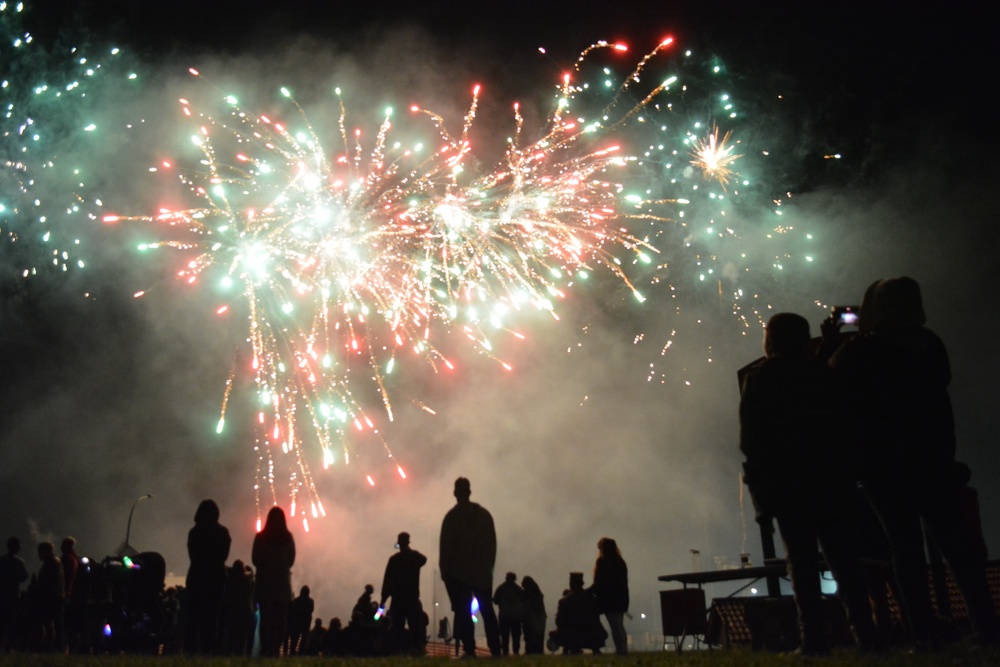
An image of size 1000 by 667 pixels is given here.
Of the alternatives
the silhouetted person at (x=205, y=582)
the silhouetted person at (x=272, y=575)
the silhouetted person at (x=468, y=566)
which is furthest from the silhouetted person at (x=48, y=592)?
the silhouetted person at (x=468, y=566)

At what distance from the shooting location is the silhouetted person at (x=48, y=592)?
9859 millimetres

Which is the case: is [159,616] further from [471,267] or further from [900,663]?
[900,663]

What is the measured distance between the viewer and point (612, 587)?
991cm

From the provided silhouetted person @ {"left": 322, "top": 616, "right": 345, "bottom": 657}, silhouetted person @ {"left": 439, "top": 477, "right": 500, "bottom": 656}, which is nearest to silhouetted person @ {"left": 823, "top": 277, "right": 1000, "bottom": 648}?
silhouetted person @ {"left": 439, "top": 477, "right": 500, "bottom": 656}

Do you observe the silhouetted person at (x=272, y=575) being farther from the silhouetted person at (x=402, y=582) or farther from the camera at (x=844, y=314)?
the camera at (x=844, y=314)

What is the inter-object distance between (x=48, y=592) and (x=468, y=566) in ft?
19.1

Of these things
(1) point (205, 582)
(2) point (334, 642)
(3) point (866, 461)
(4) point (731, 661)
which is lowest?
(2) point (334, 642)

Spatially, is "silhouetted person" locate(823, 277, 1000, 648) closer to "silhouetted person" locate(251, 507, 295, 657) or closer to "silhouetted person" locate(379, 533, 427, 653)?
"silhouetted person" locate(379, 533, 427, 653)

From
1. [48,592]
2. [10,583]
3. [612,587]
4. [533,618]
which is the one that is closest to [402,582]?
[612,587]

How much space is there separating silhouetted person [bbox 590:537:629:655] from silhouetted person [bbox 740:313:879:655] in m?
5.59

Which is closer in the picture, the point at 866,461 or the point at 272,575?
the point at 866,461

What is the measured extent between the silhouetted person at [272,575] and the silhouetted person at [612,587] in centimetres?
377

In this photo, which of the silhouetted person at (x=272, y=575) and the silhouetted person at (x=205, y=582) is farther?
the silhouetted person at (x=272, y=575)

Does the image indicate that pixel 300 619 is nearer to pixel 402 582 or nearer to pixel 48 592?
pixel 48 592
